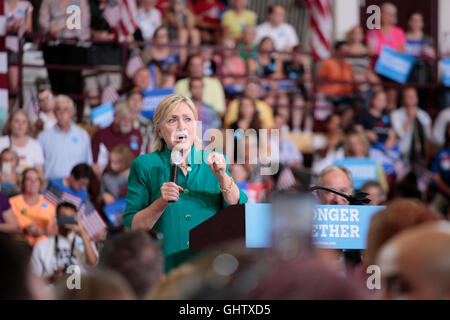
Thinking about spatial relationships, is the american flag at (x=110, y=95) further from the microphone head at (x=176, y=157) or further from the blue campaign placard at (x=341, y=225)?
the blue campaign placard at (x=341, y=225)

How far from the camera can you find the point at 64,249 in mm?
6258

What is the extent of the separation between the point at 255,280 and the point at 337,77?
27.9ft

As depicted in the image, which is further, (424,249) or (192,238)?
(192,238)

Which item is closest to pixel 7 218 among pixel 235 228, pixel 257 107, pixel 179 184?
pixel 257 107

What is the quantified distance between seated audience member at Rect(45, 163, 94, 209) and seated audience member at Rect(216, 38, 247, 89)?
2.78 metres

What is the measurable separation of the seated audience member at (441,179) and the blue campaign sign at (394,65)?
1426 millimetres

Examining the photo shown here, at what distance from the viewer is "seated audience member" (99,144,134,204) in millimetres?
7375

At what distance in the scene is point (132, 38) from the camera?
9.06 metres

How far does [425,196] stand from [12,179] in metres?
4.82

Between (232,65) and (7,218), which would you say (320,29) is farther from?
(7,218)

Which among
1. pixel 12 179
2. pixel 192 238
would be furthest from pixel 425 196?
pixel 192 238

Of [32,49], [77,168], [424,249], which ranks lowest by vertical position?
[77,168]
